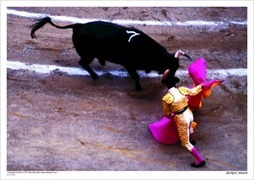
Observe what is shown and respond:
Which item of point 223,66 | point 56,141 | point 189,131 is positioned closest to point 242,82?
point 223,66

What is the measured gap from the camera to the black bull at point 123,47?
7113 mm

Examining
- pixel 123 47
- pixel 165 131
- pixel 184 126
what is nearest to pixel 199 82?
pixel 184 126

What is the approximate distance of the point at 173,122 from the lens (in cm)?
667

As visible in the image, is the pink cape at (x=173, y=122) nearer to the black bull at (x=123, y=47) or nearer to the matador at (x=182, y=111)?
the matador at (x=182, y=111)

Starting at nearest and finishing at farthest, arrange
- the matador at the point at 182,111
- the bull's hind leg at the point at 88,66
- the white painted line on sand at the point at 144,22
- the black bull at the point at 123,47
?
1. the matador at the point at 182,111
2. the black bull at the point at 123,47
3. the bull's hind leg at the point at 88,66
4. the white painted line on sand at the point at 144,22

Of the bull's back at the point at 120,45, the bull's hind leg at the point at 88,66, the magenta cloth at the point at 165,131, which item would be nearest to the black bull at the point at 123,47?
the bull's back at the point at 120,45

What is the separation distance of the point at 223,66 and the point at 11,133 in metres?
3.38

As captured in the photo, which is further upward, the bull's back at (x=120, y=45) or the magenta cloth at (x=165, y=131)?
the bull's back at (x=120, y=45)

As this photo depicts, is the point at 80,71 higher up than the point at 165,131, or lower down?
higher up

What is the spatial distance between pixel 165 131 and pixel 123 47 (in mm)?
1330

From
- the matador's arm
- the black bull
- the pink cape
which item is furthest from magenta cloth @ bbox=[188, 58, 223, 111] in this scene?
the black bull

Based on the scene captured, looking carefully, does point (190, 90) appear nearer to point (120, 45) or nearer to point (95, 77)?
point (120, 45)

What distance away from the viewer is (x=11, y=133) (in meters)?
6.95

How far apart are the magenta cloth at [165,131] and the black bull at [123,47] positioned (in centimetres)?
80
